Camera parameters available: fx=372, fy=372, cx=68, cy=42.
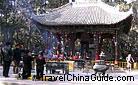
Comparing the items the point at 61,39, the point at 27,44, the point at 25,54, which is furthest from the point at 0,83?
the point at 27,44

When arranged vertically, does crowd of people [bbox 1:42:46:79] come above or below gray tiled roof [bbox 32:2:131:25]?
below

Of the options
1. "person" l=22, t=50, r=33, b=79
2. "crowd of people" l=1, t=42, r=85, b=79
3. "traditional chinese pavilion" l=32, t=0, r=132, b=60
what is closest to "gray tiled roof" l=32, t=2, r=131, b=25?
"traditional chinese pavilion" l=32, t=0, r=132, b=60

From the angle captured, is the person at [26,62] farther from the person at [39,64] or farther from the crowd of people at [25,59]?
the person at [39,64]

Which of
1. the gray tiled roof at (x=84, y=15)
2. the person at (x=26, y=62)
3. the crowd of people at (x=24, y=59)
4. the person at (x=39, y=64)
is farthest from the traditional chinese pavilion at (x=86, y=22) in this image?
the person at (x=26, y=62)

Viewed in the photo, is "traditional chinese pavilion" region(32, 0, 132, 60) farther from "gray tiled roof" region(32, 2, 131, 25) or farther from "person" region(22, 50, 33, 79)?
"person" region(22, 50, 33, 79)

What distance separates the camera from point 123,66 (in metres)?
31.1

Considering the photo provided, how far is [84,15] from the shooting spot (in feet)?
109

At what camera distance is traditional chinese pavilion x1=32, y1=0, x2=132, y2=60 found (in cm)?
3117

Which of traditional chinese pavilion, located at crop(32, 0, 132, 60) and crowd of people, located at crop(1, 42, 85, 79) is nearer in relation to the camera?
crowd of people, located at crop(1, 42, 85, 79)

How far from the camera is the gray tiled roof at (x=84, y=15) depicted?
31094mm

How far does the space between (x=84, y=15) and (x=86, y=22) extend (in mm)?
1864

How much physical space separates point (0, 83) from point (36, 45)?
33.5 meters

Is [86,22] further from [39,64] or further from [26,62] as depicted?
[26,62]

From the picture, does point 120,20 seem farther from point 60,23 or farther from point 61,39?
point 61,39
